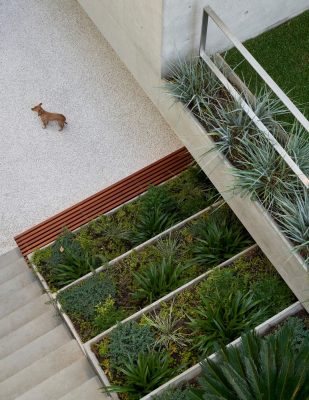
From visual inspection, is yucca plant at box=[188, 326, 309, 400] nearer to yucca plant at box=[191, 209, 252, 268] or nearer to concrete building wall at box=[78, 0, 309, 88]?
yucca plant at box=[191, 209, 252, 268]

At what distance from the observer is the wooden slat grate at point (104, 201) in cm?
745

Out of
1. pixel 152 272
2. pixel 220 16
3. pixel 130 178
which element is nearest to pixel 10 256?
pixel 130 178

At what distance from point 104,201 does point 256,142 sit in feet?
7.08

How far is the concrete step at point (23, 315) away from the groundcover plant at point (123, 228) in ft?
0.84

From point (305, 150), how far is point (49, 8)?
4.74m

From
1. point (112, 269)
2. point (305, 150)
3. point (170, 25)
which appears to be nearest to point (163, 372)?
point (112, 269)

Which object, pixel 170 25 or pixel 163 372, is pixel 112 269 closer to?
pixel 163 372

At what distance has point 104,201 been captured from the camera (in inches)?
299

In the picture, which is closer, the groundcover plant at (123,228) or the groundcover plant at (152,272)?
the groundcover plant at (152,272)

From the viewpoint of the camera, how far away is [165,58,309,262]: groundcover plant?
590cm

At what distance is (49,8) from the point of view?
9000 mm

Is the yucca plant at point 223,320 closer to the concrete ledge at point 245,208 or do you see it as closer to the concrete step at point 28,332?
the concrete ledge at point 245,208

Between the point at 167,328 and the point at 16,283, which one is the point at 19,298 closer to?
the point at 16,283

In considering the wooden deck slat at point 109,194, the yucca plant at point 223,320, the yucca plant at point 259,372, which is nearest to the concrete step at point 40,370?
the yucca plant at point 223,320
